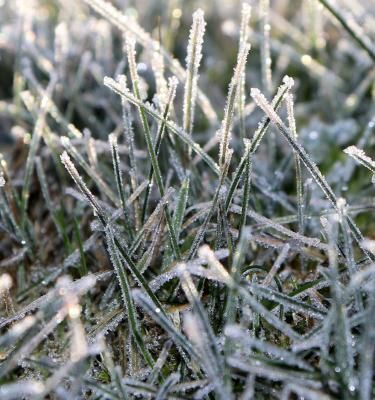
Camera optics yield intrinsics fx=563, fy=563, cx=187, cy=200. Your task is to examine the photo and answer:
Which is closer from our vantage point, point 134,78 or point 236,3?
point 134,78

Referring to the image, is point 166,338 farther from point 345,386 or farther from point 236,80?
point 236,80

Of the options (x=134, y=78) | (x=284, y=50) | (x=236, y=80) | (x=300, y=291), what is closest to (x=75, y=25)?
(x=284, y=50)

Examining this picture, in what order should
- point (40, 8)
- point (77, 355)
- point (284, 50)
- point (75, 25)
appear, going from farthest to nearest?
point (40, 8)
point (75, 25)
point (284, 50)
point (77, 355)

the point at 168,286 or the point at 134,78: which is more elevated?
the point at 134,78

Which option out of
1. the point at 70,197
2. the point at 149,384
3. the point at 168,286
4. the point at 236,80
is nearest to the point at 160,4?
the point at 70,197

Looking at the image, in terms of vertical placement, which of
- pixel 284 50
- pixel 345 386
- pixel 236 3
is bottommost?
pixel 345 386

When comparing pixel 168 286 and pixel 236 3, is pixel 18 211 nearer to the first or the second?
pixel 168 286

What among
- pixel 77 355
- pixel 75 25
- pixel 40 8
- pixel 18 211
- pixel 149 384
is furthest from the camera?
pixel 40 8
